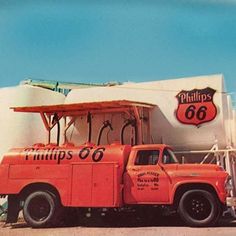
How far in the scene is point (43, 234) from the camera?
Result: 36.8 ft

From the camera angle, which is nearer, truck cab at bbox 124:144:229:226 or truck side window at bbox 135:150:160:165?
truck cab at bbox 124:144:229:226

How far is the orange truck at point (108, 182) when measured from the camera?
37.9 ft

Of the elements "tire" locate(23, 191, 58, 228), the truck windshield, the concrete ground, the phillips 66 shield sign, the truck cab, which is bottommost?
the concrete ground

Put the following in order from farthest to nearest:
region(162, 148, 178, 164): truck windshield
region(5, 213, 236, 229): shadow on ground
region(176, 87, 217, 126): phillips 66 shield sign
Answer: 1. region(176, 87, 217, 126): phillips 66 shield sign
2. region(162, 148, 178, 164): truck windshield
3. region(5, 213, 236, 229): shadow on ground

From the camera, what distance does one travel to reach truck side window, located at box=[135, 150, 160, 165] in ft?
40.7

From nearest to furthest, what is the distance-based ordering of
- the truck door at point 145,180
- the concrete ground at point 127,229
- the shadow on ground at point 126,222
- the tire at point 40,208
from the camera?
the concrete ground at point 127,229 < the truck door at point 145,180 < the shadow on ground at point 126,222 < the tire at point 40,208

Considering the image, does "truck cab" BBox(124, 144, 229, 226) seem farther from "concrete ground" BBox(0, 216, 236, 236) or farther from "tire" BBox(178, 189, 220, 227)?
"concrete ground" BBox(0, 216, 236, 236)

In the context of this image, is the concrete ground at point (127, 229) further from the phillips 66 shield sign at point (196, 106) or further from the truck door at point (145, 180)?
the phillips 66 shield sign at point (196, 106)

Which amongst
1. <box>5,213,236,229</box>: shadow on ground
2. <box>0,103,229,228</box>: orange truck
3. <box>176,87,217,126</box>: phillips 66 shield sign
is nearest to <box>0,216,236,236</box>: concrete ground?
<box>5,213,236,229</box>: shadow on ground

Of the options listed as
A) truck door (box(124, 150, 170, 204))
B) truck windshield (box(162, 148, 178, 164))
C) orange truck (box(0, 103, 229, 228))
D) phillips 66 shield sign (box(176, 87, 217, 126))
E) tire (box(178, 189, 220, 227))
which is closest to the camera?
tire (box(178, 189, 220, 227))

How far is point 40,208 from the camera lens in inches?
507

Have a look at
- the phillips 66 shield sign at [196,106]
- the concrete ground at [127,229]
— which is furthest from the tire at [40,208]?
the phillips 66 shield sign at [196,106]

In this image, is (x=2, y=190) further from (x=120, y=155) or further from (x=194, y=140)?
(x=194, y=140)

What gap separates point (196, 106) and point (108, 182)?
4.93 m
